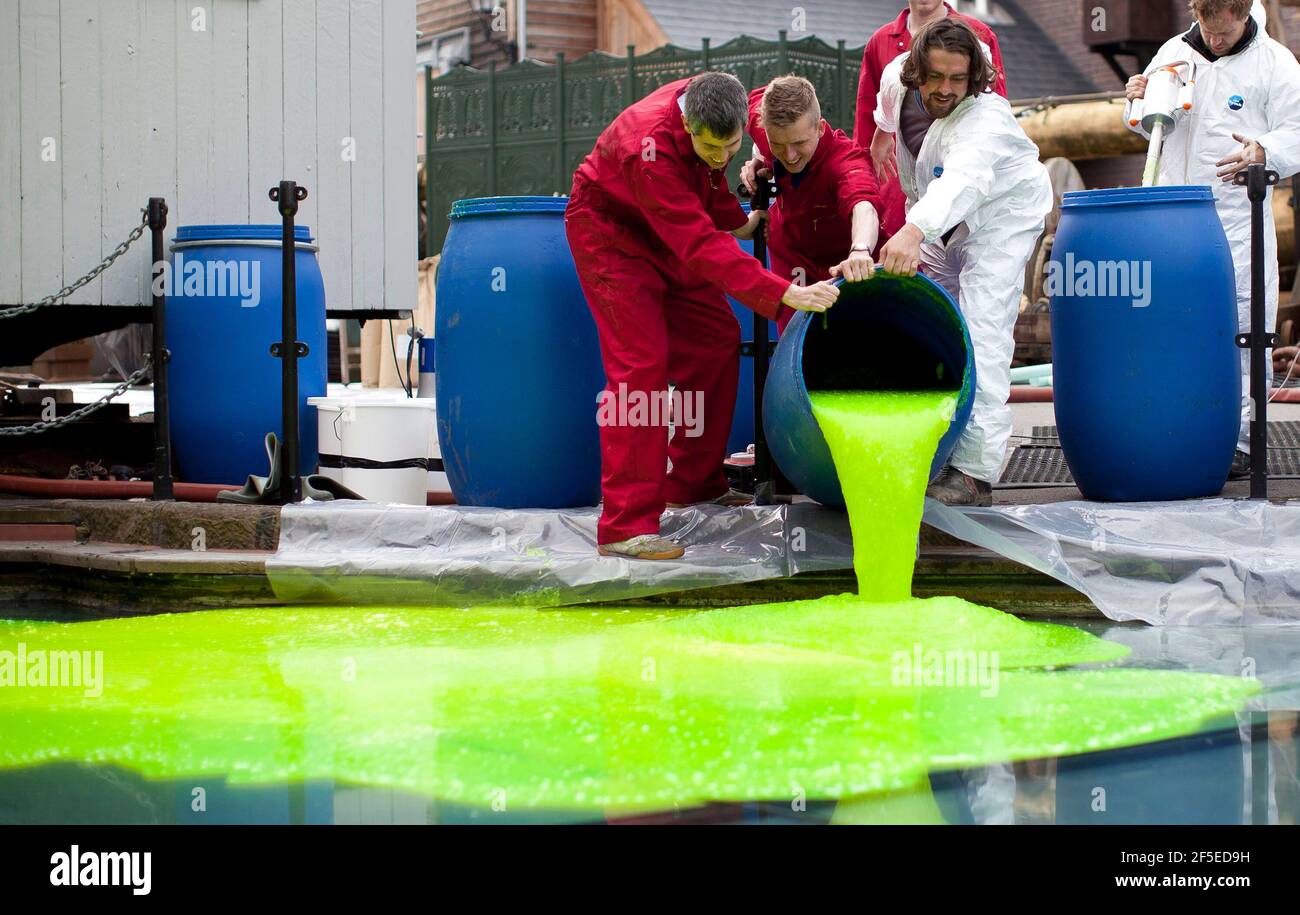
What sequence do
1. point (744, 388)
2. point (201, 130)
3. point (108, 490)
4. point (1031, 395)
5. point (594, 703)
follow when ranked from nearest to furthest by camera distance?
point (594, 703), point (108, 490), point (744, 388), point (201, 130), point (1031, 395)

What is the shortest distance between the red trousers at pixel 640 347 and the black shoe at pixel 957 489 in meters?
0.79

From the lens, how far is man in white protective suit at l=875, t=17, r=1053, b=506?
4.46 metres

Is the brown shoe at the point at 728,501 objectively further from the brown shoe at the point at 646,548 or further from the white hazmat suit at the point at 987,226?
the white hazmat suit at the point at 987,226

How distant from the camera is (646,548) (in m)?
4.48

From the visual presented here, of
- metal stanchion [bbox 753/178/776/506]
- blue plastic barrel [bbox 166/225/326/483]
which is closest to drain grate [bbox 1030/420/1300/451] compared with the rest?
metal stanchion [bbox 753/178/776/506]

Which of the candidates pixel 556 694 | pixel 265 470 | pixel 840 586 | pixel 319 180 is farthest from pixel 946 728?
pixel 319 180

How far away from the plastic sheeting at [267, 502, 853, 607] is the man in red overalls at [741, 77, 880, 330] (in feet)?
2.30

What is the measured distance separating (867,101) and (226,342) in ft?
7.81

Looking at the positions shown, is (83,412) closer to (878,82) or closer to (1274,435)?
(878,82)

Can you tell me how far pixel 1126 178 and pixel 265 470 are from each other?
11620mm

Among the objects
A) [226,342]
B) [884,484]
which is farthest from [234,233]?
[884,484]

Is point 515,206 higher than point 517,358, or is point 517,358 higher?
point 515,206

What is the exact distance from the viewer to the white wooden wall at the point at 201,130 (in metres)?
5.55

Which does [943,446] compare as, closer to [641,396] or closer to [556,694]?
[641,396]
